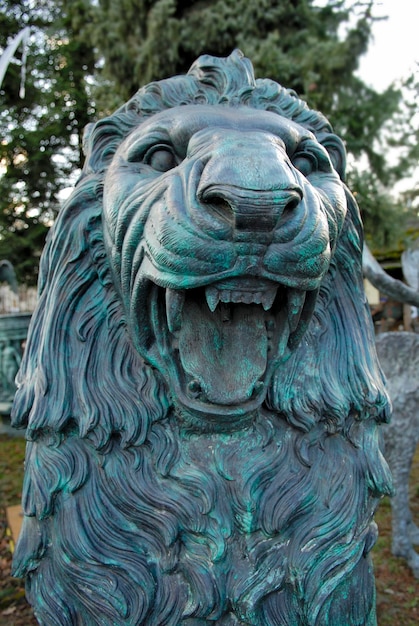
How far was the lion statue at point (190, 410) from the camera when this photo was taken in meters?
1.22

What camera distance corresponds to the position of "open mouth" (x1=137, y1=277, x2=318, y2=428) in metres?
1.21

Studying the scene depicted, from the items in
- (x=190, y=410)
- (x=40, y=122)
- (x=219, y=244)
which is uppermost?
(x=40, y=122)

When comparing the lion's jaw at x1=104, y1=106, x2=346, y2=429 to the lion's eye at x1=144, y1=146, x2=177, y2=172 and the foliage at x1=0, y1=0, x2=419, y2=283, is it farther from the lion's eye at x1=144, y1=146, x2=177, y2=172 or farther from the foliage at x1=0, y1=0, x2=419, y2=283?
the foliage at x1=0, y1=0, x2=419, y2=283

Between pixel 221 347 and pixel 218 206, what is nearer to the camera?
pixel 218 206

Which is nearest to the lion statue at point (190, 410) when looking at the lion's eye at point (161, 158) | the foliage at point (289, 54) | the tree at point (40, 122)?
the lion's eye at point (161, 158)

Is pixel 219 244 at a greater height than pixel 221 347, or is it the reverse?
pixel 219 244

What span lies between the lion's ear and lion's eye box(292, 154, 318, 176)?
170mm

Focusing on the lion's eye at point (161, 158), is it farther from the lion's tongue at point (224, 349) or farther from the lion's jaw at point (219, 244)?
the lion's tongue at point (224, 349)

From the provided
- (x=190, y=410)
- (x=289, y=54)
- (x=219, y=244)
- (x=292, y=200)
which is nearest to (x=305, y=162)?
(x=292, y=200)

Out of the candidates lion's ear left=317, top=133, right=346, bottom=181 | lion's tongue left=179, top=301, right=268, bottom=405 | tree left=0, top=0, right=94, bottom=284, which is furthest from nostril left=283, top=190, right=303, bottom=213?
tree left=0, top=0, right=94, bottom=284

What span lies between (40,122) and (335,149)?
707 inches

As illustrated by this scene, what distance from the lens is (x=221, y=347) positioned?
4.07 feet

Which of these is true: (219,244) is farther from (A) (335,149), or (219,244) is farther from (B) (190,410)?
(A) (335,149)

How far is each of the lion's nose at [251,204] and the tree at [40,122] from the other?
16236 millimetres
